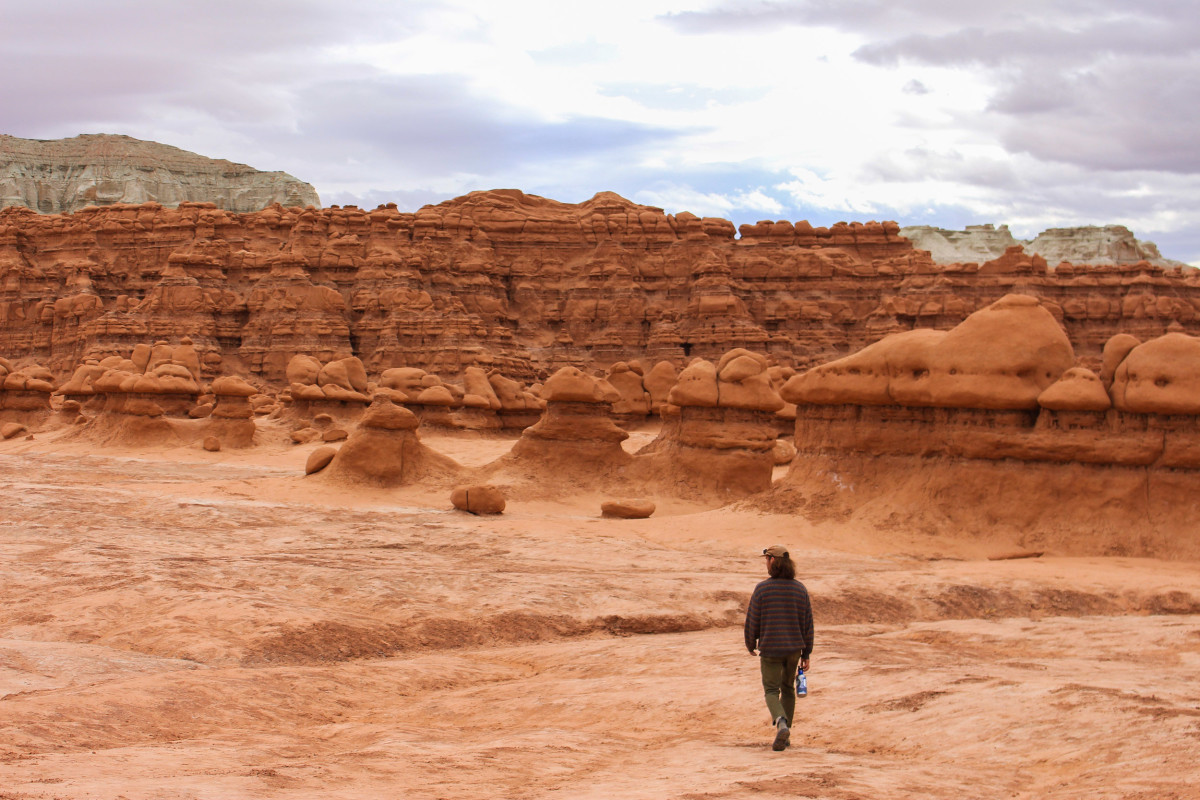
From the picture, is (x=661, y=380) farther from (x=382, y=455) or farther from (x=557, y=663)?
(x=557, y=663)

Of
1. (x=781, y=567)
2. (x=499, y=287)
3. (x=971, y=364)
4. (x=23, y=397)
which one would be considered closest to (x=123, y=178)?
(x=499, y=287)

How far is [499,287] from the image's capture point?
5631 cm

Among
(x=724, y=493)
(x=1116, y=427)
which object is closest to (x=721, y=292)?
(x=724, y=493)

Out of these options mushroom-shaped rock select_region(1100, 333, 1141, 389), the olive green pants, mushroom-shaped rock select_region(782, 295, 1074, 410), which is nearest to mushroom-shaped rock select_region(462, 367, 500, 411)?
mushroom-shaped rock select_region(782, 295, 1074, 410)

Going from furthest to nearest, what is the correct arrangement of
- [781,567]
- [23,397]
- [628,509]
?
[23,397] → [628,509] → [781,567]

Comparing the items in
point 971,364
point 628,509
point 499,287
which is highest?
point 499,287

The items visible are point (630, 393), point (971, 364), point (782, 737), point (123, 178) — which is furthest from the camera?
point (123, 178)

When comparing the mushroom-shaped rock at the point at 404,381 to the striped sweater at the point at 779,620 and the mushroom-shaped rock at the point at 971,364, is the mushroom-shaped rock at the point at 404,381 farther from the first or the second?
the striped sweater at the point at 779,620

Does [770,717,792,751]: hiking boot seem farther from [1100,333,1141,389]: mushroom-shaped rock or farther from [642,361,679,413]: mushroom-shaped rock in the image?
[642,361,679,413]: mushroom-shaped rock

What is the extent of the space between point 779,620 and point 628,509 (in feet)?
36.1

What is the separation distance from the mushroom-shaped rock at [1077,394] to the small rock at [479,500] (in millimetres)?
8471

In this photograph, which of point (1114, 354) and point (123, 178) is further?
point (123, 178)

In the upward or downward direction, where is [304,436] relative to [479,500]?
upward

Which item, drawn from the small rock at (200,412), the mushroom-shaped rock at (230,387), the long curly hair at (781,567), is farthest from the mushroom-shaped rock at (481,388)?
the long curly hair at (781,567)
